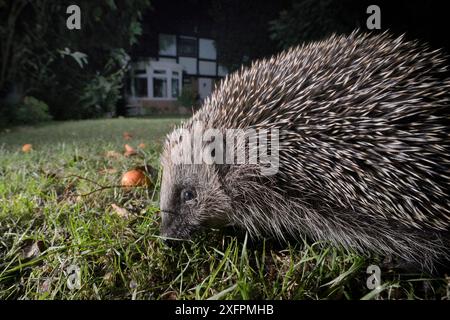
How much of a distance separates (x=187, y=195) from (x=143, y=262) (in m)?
0.58

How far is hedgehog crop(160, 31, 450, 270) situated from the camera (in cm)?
169

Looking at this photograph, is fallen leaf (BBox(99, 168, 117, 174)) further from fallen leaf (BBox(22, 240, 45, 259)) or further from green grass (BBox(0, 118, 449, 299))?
fallen leaf (BBox(22, 240, 45, 259))

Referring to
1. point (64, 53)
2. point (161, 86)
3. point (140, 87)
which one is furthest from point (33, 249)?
point (64, 53)

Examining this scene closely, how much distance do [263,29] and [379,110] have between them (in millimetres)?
3701

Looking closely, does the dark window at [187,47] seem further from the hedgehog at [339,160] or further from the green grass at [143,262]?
the green grass at [143,262]

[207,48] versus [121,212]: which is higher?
[207,48]

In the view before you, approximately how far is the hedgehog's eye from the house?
2.08m

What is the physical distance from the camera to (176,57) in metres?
4.22

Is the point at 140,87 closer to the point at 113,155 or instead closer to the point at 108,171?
the point at 113,155

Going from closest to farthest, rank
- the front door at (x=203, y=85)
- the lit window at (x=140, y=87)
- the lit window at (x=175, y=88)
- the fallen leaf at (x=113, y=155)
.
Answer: the fallen leaf at (x=113, y=155), the front door at (x=203, y=85), the lit window at (x=175, y=88), the lit window at (x=140, y=87)

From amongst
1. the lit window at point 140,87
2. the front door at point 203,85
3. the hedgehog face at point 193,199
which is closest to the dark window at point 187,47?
the front door at point 203,85

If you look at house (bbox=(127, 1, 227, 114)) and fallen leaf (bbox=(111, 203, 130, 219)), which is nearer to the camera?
fallen leaf (bbox=(111, 203, 130, 219))

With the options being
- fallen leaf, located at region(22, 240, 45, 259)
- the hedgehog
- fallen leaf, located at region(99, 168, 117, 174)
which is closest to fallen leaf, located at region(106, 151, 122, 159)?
fallen leaf, located at region(99, 168, 117, 174)

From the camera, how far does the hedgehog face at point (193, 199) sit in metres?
1.97
